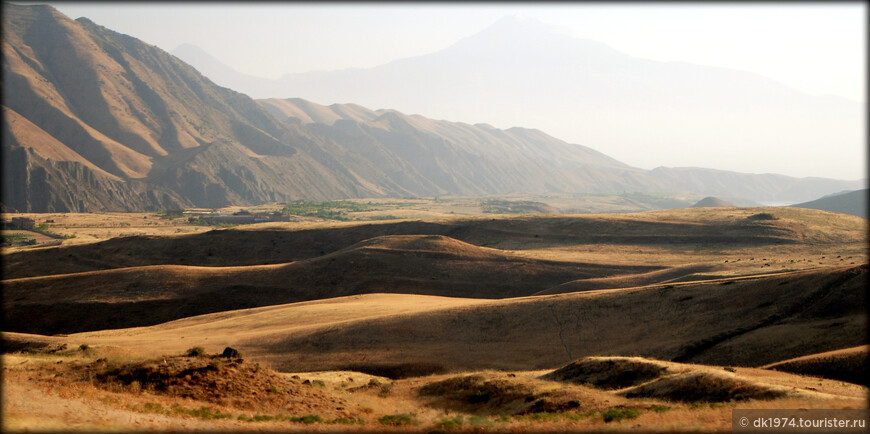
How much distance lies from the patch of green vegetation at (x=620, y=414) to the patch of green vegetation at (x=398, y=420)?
18.5 feet

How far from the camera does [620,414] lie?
17375mm

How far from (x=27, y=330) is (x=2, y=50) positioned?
16165cm

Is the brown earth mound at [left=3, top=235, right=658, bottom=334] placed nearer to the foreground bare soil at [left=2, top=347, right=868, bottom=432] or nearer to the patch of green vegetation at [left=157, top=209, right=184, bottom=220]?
the foreground bare soil at [left=2, top=347, right=868, bottom=432]

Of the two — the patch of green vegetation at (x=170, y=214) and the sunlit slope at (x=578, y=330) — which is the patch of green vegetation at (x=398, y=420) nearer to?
the sunlit slope at (x=578, y=330)

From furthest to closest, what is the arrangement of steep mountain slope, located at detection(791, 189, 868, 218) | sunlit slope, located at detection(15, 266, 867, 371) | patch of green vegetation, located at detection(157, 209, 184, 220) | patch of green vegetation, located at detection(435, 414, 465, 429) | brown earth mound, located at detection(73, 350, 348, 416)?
steep mountain slope, located at detection(791, 189, 868, 218), patch of green vegetation, located at detection(157, 209, 184, 220), sunlit slope, located at detection(15, 266, 867, 371), brown earth mound, located at detection(73, 350, 348, 416), patch of green vegetation, located at detection(435, 414, 465, 429)

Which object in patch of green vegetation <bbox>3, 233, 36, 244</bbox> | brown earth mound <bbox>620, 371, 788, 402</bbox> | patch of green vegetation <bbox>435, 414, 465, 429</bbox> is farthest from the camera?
patch of green vegetation <bbox>3, 233, 36, 244</bbox>

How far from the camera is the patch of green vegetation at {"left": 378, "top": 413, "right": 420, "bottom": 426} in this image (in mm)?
18578

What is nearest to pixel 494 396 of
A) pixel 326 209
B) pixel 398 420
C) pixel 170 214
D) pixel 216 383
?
pixel 398 420

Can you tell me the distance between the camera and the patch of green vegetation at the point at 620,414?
17156 millimetres

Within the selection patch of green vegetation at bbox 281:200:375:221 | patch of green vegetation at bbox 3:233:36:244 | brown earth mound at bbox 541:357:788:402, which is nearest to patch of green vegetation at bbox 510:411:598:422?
brown earth mound at bbox 541:357:788:402

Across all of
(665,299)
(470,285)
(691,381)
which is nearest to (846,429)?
(691,381)

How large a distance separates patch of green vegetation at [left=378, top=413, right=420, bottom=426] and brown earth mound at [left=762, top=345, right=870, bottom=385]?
15.0 metres

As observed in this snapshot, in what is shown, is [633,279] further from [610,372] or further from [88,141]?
[88,141]

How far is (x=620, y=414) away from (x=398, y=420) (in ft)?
22.0
